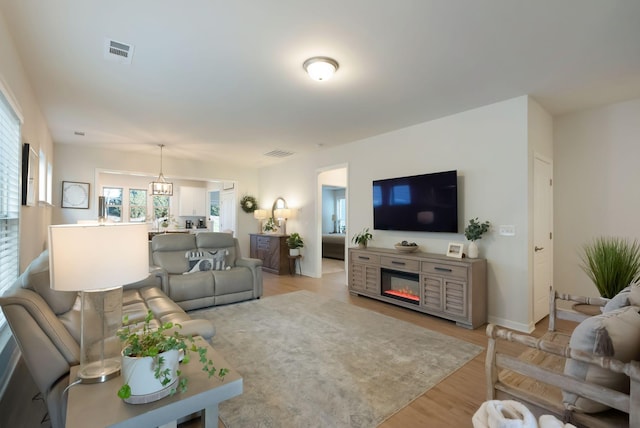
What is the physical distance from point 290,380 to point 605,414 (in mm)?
1853

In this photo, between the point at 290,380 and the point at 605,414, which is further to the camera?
the point at 290,380

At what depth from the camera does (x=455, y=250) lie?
3852mm

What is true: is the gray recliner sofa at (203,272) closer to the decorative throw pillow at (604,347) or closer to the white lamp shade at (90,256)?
the white lamp shade at (90,256)

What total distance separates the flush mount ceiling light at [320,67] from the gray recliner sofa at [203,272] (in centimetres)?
299

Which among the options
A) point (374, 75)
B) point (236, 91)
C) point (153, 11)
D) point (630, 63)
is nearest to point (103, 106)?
point (236, 91)

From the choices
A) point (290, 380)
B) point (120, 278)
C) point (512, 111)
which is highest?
point (512, 111)

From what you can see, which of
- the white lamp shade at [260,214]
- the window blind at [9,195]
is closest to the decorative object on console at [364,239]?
the white lamp shade at [260,214]

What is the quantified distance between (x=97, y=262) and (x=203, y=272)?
3.25 m

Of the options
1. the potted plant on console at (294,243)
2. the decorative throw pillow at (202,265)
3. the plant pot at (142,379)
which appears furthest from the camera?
the potted plant on console at (294,243)

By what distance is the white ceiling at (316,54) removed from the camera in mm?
2008

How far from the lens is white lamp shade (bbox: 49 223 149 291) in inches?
49.1

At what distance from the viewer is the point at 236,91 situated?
3268 millimetres

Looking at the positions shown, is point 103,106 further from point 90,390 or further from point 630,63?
point 630,63

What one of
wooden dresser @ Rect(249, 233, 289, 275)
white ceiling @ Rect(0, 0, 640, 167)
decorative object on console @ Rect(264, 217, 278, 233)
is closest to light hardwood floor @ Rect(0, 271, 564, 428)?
white ceiling @ Rect(0, 0, 640, 167)
